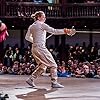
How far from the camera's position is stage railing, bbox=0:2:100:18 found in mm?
19500

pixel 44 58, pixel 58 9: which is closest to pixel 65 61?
pixel 58 9

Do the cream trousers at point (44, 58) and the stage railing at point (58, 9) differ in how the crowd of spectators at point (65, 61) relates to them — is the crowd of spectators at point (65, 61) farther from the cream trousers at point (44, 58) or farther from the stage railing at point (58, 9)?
the cream trousers at point (44, 58)

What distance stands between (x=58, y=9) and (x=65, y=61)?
2.37 m

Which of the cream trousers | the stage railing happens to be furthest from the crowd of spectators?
the cream trousers

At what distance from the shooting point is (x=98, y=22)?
20.2m

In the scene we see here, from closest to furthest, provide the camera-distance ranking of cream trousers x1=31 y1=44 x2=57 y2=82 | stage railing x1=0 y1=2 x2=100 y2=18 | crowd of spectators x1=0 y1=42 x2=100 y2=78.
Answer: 1. cream trousers x1=31 y1=44 x2=57 y2=82
2. crowd of spectators x1=0 y1=42 x2=100 y2=78
3. stage railing x1=0 y1=2 x2=100 y2=18

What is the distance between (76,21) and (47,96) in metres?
12.1

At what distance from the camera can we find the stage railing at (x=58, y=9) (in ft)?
64.0

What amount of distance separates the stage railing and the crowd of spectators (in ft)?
5.00

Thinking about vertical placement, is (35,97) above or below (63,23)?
below

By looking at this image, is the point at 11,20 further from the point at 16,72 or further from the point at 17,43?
the point at 16,72

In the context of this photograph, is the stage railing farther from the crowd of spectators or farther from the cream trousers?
the cream trousers

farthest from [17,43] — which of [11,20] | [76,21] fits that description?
[76,21]

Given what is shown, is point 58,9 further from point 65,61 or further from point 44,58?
point 44,58
